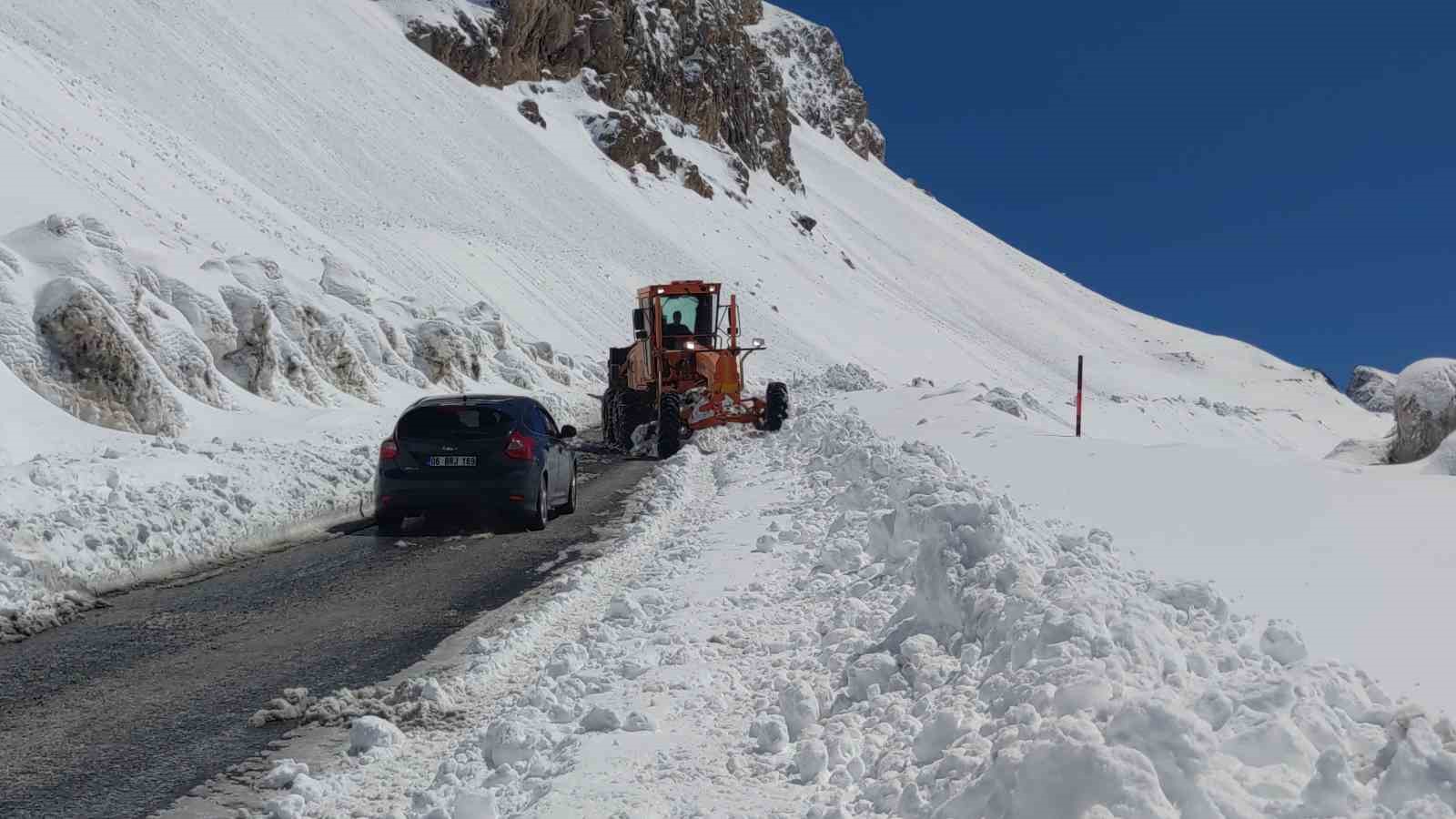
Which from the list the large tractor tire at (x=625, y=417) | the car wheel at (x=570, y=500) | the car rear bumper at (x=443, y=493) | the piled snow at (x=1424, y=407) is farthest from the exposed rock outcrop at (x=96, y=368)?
the piled snow at (x=1424, y=407)

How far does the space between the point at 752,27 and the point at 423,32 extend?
97882mm

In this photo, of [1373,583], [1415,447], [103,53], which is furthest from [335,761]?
[103,53]

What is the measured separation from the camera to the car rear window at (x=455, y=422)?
36.4 ft

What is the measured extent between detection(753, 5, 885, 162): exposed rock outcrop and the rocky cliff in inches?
1500

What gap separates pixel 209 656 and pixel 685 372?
1390 cm

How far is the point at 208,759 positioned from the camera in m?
4.77

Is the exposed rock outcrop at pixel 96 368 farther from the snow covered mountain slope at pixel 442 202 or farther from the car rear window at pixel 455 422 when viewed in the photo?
the car rear window at pixel 455 422

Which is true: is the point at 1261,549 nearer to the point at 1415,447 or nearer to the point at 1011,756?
the point at 1011,756

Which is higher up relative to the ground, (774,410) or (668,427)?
(774,410)

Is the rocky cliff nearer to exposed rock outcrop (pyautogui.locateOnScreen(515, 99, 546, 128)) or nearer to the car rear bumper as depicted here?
exposed rock outcrop (pyautogui.locateOnScreen(515, 99, 546, 128))

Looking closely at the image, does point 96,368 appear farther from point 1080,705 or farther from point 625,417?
point 1080,705

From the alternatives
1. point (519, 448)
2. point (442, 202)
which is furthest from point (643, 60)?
point (519, 448)

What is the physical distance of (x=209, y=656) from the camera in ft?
21.1

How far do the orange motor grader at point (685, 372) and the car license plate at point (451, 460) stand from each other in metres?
7.94
